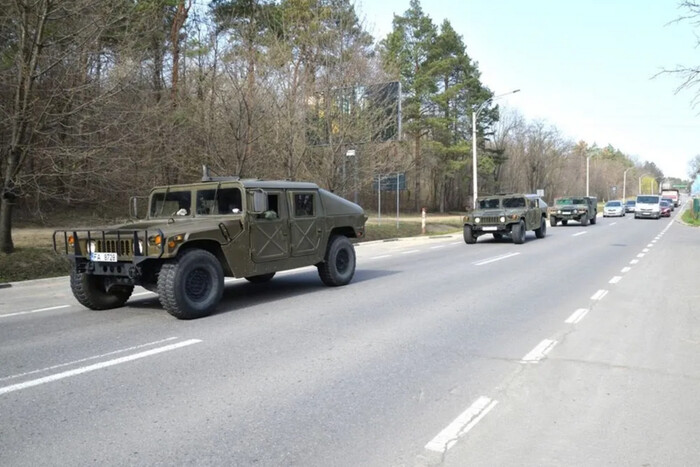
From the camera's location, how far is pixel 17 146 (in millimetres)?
13359

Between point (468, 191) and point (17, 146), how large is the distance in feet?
185

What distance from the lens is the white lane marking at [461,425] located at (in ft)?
12.0

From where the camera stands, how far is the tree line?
45.8 feet

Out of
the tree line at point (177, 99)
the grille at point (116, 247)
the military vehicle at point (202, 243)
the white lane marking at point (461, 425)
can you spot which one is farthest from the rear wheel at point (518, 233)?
the white lane marking at point (461, 425)

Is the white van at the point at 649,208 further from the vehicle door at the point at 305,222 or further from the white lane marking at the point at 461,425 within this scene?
the white lane marking at the point at 461,425

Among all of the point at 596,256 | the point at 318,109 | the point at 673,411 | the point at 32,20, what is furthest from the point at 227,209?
the point at 318,109

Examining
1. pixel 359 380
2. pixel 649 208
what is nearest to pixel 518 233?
pixel 359 380

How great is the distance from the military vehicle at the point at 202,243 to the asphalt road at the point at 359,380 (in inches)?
17.5

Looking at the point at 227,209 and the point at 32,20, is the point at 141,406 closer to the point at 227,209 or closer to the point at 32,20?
the point at 227,209

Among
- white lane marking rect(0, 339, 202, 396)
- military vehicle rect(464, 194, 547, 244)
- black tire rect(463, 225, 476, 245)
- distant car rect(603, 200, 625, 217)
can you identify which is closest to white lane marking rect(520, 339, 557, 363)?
white lane marking rect(0, 339, 202, 396)

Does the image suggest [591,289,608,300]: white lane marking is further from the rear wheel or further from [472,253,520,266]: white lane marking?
the rear wheel

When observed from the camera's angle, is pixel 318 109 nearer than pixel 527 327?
No

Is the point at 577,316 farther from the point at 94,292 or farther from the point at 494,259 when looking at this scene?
the point at 494,259

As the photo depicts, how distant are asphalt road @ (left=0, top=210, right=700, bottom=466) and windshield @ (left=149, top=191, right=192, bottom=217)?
1503mm
